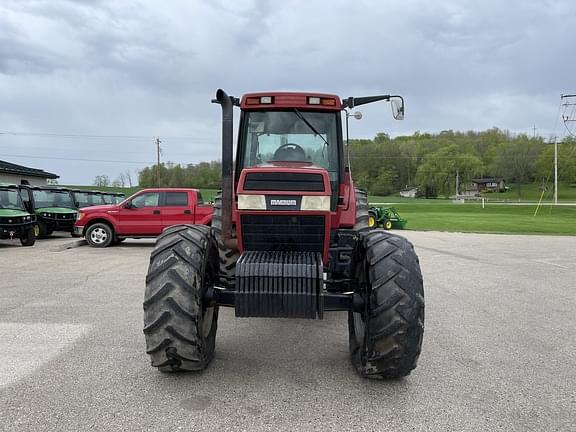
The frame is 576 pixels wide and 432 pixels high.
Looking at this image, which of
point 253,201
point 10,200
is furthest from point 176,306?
point 10,200

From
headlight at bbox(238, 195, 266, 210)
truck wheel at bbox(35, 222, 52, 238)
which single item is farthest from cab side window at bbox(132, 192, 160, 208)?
headlight at bbox(238, 195, 266, 210)

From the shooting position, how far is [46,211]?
1608 centimetres

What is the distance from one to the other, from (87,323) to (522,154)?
10073 centimetres

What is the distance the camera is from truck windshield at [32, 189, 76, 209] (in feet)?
54.4

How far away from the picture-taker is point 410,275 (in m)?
3.46

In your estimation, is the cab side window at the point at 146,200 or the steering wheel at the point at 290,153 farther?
the cab side window at the point at 146,200

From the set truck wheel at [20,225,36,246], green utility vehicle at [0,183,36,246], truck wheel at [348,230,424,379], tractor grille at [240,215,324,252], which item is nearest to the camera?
truck wheel at [348,230,424,379]

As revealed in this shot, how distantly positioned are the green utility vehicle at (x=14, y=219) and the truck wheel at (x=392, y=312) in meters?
12.6

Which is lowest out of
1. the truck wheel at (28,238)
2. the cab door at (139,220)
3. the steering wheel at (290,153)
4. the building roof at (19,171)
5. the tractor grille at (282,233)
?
the truck wheel at (28,238)

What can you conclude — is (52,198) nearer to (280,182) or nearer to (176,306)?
(176,306)

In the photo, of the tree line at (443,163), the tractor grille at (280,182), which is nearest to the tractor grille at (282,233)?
the tractor grille at (280,182)

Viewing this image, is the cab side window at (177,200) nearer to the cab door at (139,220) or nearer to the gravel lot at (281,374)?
the cab door at (139,220)

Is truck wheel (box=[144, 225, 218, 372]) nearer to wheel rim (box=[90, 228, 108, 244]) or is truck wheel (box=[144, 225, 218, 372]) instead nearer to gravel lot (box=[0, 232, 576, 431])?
gravel lot (box=[0, 232, 576, 431])

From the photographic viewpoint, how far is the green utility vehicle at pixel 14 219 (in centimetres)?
1280
